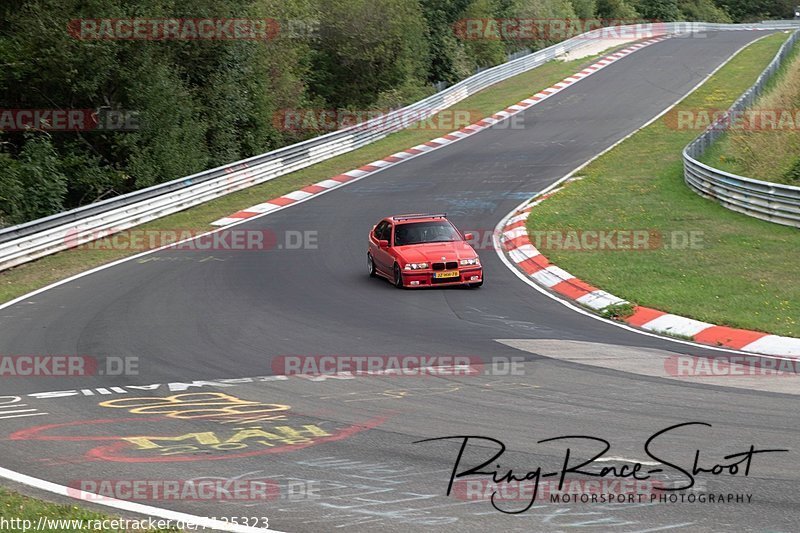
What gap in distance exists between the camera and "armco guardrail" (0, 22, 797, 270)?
2341 cm

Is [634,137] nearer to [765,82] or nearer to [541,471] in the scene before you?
[765,82]

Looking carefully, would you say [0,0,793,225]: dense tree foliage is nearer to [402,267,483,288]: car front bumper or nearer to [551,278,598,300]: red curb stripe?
[402,267,483,288]: car front bumper

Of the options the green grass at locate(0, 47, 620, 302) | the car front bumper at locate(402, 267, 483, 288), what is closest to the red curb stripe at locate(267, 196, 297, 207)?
the green grass at locate(0, 47, 620, 302)

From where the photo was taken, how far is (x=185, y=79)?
128 feet

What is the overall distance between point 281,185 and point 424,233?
13506 millimetres

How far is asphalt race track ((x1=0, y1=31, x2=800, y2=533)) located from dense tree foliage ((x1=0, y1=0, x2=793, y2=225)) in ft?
39.9

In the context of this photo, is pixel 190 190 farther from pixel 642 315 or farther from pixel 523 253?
pixel 642 315

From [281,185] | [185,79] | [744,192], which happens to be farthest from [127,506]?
[185,79]

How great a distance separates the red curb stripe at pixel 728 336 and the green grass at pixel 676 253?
0.82 feet

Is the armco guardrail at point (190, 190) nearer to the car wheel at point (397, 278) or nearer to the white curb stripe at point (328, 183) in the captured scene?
the white curb stripe at point (328, 183)

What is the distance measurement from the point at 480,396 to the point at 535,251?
11.3 m

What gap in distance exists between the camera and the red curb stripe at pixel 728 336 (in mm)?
14117

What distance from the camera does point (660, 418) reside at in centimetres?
987

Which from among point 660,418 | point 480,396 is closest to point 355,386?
point 480,396
